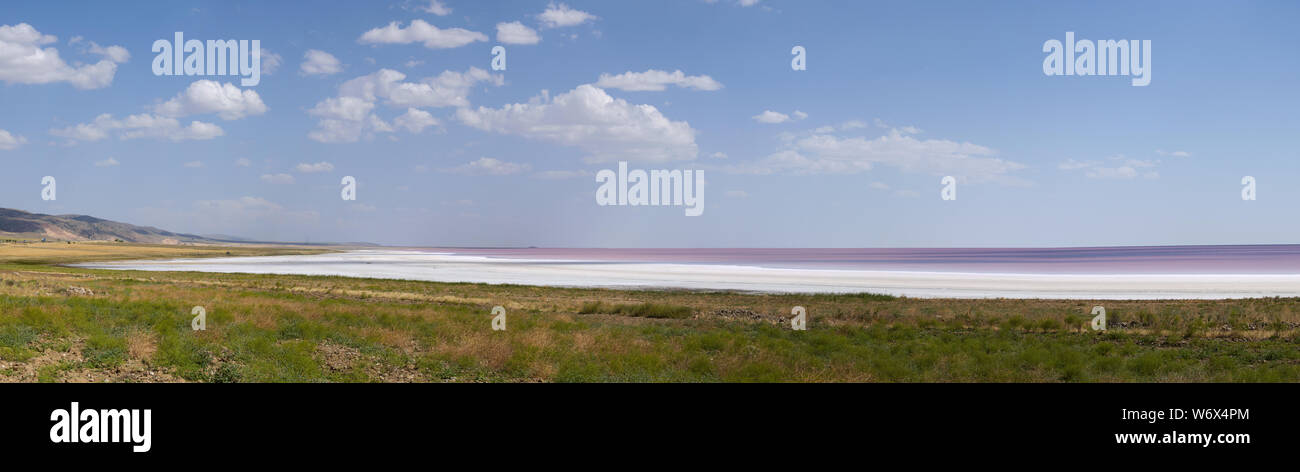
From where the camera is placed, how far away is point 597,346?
71.1ft

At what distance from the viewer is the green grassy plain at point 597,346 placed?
17.1m

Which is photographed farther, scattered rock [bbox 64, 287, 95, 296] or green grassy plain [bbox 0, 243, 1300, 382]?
scattered rock [bbox 64, 287, 95, 296]

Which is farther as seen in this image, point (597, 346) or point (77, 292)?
point (77, 292)

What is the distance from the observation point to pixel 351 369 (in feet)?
58.1

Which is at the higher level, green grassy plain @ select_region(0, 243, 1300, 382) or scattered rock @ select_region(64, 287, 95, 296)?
scattered rock @ select_region(64, 287, 95, 296)

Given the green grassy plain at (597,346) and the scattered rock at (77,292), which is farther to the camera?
the scattered rock at (77,292)

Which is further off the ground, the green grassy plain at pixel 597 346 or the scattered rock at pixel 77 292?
the scattered rock at pixel 77 292

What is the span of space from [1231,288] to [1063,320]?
4616 centimetres

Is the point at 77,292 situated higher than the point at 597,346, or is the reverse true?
the point at 77,292

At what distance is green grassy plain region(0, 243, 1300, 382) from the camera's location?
17094mm
